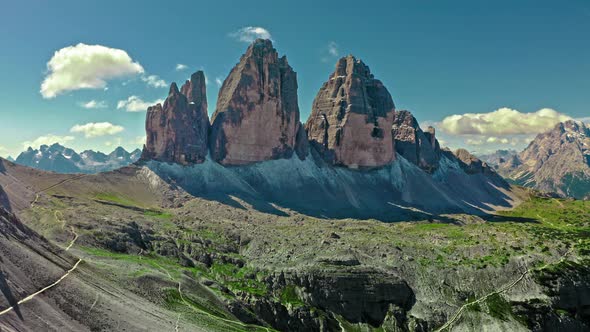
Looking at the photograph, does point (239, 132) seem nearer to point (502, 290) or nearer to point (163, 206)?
point (163, 206)

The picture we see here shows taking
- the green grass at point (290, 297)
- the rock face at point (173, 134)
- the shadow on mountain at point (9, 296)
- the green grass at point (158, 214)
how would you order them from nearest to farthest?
1. the shadow on mountain at point (9, 296)
2. the green grass at point (290, 297)
3. the green grass at point (158, 214)
4. the rock face at point (173, 134)

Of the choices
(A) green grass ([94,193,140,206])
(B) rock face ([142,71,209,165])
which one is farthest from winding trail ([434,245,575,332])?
(B) rock face ([142,71,209,165])

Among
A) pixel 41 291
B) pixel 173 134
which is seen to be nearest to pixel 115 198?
pixel 173 134

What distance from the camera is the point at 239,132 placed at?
19750 cm

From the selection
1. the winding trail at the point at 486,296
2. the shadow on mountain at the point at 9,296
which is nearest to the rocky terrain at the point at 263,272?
the shadow on mountain at the point at 9,296

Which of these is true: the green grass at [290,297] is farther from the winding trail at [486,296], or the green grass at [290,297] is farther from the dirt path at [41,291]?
the dirt path at [41,291]

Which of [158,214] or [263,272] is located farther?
[158,214]

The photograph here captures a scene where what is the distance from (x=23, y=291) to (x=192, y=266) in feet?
153

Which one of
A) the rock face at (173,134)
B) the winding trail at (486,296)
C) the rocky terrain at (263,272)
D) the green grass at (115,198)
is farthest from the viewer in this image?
the rock face at (173,134)

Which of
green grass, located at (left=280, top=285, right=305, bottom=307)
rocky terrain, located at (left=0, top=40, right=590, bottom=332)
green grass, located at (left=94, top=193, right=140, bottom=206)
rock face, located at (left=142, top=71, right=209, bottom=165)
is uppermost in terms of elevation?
rock face, located at (left=142, top=71, right=209, bottom=165)

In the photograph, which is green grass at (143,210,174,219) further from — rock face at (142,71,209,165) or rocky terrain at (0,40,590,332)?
rock face at (142,71,209,165)

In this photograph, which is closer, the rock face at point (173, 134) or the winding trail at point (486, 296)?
the winding trail at point (486, 296)

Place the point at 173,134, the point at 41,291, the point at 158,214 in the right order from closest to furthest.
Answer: the point at 41,291 < the point at 158,214 < the point at 173,134

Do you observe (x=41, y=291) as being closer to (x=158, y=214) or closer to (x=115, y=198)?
(x=158, y=214)
